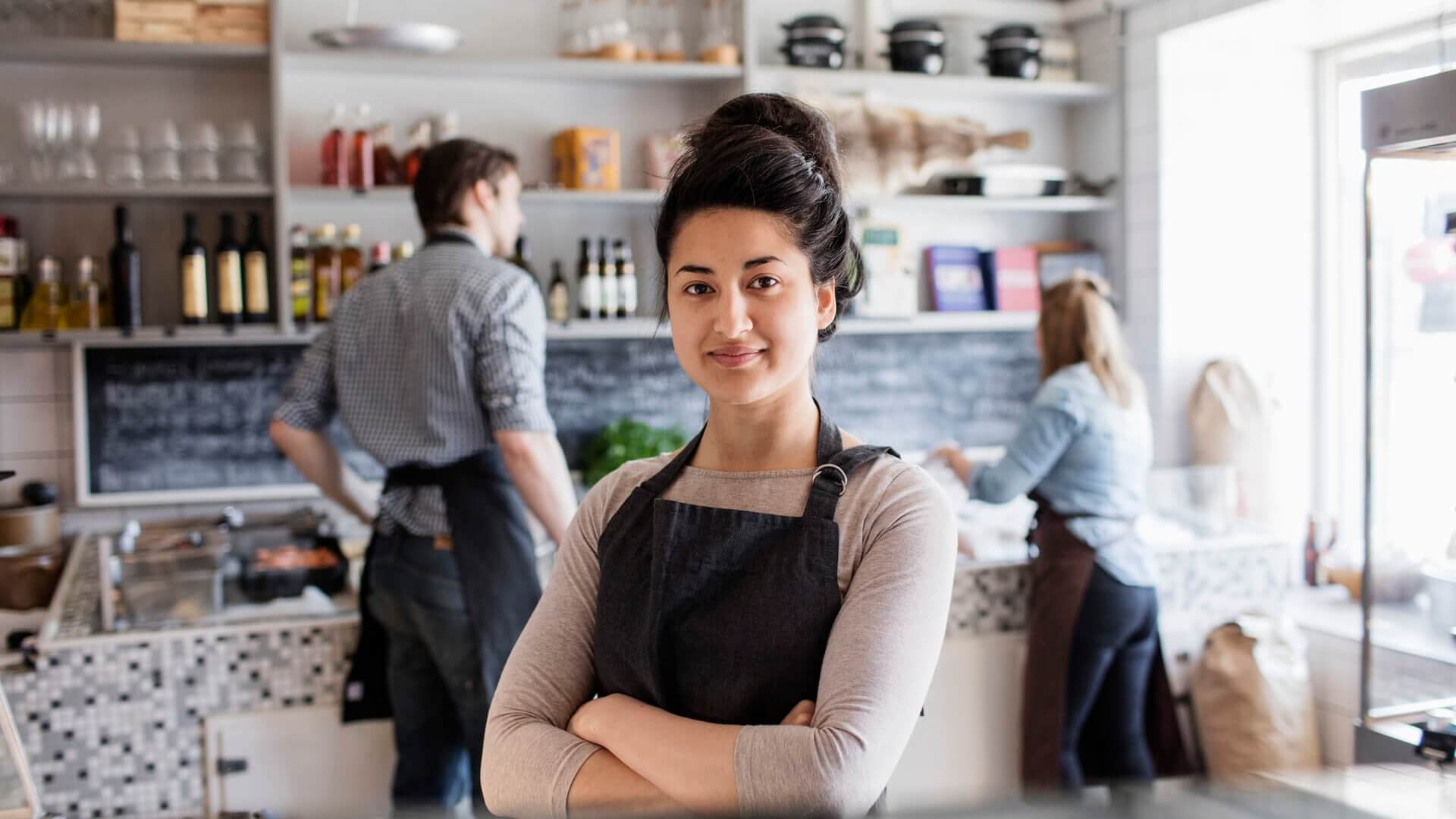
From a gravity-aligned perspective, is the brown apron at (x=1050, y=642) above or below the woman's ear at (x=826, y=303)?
→ below

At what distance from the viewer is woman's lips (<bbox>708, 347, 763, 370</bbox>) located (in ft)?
4.31

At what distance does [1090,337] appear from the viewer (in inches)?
126

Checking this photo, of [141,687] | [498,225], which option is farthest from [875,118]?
[141,687]

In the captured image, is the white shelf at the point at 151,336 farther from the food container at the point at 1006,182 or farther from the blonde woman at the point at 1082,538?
the food container at the point at 1006,182

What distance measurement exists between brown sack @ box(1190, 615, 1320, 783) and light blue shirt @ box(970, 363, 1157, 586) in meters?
0.50

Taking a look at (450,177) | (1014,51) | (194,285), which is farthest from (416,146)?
(1014,51)

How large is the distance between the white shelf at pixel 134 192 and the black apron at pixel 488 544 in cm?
132

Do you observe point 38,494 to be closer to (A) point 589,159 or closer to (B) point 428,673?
(B) point 428,673

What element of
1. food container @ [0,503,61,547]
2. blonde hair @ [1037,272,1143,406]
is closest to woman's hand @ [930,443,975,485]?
blonde hair @ [1037,272,1143,406]

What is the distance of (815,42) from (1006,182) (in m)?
0.83

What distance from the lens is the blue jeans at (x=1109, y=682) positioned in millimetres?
3232

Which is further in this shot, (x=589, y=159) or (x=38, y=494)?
(x=589, y=159)

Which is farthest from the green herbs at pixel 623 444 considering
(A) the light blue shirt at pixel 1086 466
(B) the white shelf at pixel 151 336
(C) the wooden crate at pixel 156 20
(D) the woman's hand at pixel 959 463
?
(C) the wooden crate at pixel 156 20

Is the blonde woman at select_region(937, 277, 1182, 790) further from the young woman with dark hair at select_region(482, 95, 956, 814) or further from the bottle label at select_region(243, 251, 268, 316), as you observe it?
the bottle label at select_region(243, 251, 268, 316)
